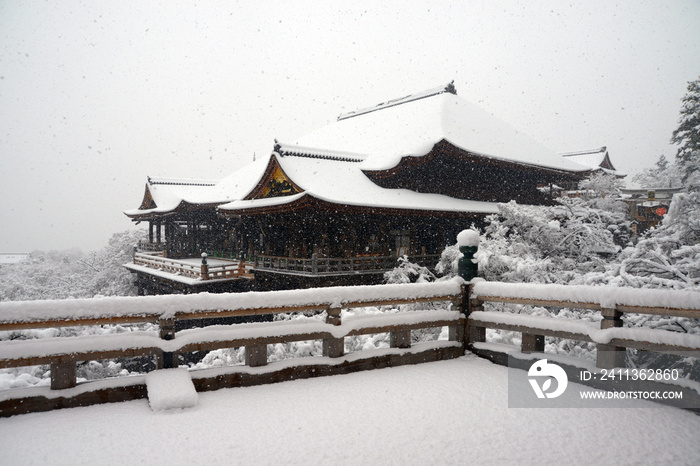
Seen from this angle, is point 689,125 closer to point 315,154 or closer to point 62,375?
point 315,154

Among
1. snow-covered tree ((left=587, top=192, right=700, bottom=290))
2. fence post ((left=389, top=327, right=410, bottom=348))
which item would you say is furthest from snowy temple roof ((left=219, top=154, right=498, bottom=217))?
fence post ((left=389, top=327, right=410, bottom=348))

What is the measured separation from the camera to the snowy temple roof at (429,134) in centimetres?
1961

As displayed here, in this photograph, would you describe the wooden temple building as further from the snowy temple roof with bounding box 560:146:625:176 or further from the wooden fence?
the snowy temple roof with bounding box 560:146:625:176

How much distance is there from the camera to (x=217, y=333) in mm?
4008

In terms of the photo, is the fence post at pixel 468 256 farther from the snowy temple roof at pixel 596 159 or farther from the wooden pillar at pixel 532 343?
the snowy temple roof at pixel 596 159

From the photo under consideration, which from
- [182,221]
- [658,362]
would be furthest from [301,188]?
[182,221]

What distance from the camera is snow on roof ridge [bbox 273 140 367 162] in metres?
18.8

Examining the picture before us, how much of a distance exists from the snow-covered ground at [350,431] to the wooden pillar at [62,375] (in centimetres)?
24

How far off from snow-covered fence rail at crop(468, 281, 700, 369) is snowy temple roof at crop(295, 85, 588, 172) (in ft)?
44.6

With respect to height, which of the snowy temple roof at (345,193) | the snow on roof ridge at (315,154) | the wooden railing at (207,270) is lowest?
the wooden railing at (207,270)

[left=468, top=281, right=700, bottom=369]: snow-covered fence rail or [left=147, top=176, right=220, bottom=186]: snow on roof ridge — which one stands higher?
[left=147, top=176, right=220, bottom=186]: snow on roof ridge

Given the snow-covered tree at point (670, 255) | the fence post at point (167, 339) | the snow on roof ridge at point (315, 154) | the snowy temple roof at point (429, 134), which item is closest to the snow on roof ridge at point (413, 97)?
the snowy temple roof at point (429, 134)

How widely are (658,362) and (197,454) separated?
817cm

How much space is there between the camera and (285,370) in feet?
13.9
